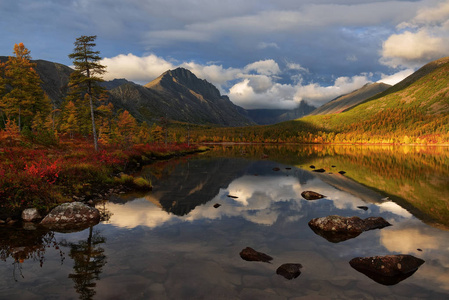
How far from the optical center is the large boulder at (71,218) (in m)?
13.7

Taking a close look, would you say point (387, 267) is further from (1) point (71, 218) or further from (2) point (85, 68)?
(2) point (85, 68)

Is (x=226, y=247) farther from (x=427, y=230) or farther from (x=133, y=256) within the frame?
(x=427, y=230)

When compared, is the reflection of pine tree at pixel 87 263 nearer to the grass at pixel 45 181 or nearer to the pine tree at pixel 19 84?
the grass at pixel 45 181

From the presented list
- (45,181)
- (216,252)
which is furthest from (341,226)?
(45,181)

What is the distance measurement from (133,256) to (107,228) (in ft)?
13.6

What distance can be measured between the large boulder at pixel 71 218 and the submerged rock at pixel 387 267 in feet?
44.4

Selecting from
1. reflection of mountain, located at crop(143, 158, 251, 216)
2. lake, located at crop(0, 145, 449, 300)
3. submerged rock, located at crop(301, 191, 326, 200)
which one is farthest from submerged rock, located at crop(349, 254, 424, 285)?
submerged rock, located at crop(301, 191, 326, 200)

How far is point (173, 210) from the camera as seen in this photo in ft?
58.9

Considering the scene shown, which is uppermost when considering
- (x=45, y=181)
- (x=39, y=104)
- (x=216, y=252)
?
(x=39, y=104)

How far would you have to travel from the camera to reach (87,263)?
389 inches

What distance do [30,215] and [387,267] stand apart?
17.6m

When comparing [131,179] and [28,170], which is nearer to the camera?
[28,170]

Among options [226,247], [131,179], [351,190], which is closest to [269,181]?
[351,190]

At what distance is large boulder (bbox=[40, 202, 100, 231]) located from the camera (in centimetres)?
1369
